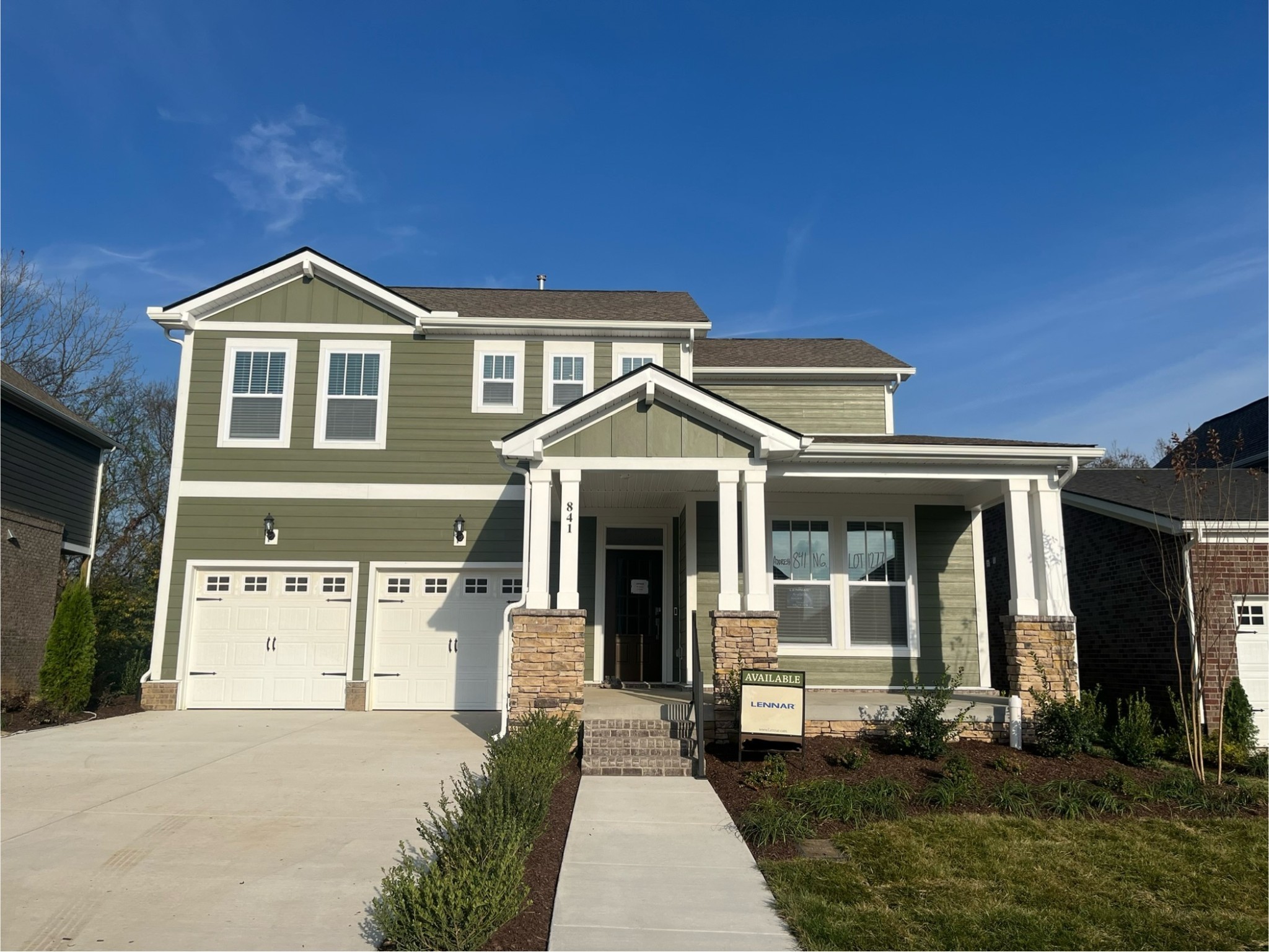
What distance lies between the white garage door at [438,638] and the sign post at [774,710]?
5.50 meters

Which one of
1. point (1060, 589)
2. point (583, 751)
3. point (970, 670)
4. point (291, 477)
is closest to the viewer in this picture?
point (583, 751)

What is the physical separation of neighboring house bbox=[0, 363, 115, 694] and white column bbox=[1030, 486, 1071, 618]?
524 inches

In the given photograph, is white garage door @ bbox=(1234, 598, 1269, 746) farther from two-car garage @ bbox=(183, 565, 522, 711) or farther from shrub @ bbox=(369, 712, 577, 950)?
two-car garage @ bbox=(183, 565, 522, 711)

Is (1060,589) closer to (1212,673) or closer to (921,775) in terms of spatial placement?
(1212,673)

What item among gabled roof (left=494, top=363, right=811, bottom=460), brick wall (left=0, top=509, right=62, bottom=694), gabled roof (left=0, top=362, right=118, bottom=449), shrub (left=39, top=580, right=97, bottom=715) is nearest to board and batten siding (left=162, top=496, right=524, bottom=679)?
shrub (left=39, top=580, right=97, bottom=715)

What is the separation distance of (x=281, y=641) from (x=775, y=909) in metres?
10.0

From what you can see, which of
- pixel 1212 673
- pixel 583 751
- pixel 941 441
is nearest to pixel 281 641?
pixel 583 751

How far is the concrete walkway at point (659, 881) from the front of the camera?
178 inches

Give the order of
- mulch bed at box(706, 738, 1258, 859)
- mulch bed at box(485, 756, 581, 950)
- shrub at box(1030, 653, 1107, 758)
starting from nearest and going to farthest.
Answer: mulch bed at box(485, 756, 581, 950) < mulch bed at box(706, 738, 1258, 859) < shrub at box(1030, 653, 1107, 758)

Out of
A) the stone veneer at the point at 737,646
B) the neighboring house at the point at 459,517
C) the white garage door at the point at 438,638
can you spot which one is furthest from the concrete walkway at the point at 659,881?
the white garage door at the point at 438,638

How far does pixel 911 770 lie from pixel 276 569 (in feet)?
31.2

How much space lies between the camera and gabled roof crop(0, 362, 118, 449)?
1258 centimetres

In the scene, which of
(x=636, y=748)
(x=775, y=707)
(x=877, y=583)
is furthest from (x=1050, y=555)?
(x=636, y=748)

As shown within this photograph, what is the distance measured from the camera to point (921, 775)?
26.0ft
